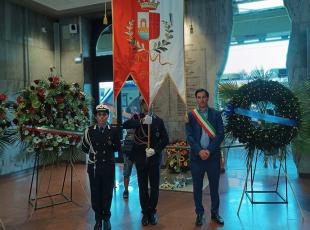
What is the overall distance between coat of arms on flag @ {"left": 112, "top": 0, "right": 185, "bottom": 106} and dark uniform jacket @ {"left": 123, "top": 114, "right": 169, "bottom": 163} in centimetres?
31

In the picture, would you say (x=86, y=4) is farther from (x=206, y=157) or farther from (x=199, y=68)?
(x=206, y=157)

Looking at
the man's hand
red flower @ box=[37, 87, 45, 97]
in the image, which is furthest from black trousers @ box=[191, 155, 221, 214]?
red flower @ box=[37, 87, 45, 97]

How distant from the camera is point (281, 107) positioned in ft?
13.6

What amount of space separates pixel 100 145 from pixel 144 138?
0.53m

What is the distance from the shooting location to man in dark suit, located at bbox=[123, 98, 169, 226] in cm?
367

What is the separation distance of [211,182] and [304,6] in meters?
4.36

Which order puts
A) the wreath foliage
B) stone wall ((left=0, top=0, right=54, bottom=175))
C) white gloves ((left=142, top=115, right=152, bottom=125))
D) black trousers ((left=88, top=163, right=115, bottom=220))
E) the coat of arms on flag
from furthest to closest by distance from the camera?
1. stone wall ((left=0, top=0, right=54, bottom=175))
2. the wreath foliage
3. the coat of arms on flag
4. white gloves ((left=142, top=115, right=152, bottom=125))
5. black trousers ((left=88, top=163, right=115, bottom=220))

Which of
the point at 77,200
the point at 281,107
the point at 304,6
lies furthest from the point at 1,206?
the point at 304,6

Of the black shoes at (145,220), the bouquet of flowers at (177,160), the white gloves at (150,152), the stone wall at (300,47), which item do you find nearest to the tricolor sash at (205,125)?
the white gloves at (150,152)

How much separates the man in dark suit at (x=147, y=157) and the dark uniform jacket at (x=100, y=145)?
Result: 0.29 metres

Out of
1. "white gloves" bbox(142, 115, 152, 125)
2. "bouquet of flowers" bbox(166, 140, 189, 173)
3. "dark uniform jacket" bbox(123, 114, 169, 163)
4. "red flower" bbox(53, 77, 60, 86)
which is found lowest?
"bouquet of flowers" bbox(166, 140, 189, 173)

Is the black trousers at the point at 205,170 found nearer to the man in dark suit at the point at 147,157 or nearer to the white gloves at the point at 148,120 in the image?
the man in dark suit at the point at 147,157

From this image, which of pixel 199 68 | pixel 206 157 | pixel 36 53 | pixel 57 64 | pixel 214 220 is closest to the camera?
pixel 206 157

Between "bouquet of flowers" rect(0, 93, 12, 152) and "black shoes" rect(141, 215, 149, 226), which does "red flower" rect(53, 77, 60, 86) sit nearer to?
"bouquet of flowers" rect(0, 93, 12, 152)
